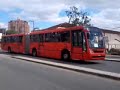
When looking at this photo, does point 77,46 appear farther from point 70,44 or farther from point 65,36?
point 65,36

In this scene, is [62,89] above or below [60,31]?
below

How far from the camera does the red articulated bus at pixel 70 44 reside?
2383 cm

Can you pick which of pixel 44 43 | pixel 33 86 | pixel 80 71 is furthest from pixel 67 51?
pixel 33 86

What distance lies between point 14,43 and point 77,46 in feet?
60.2

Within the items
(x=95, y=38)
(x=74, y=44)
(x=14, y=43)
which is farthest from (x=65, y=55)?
(x=14, y=43)

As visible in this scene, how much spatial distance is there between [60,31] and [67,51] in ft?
7.05

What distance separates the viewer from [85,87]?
12.1m

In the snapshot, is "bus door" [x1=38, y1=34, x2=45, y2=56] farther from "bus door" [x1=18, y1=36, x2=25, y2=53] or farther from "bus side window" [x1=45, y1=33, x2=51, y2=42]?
"bus door" [x1=18, y1=36, x2=25, y2=53]

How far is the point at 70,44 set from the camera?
25812 millimetres

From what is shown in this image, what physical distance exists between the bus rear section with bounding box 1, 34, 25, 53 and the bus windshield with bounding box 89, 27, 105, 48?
51.4 ft

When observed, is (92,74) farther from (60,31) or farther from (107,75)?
(60,31)

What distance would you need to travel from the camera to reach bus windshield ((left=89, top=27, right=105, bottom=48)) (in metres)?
23.9

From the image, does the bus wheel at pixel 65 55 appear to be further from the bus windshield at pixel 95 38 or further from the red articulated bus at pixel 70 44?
the bus windshield at pixel 95 38

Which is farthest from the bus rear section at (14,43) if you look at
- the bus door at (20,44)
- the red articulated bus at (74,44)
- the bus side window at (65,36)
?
the bus side window at (65,36)
